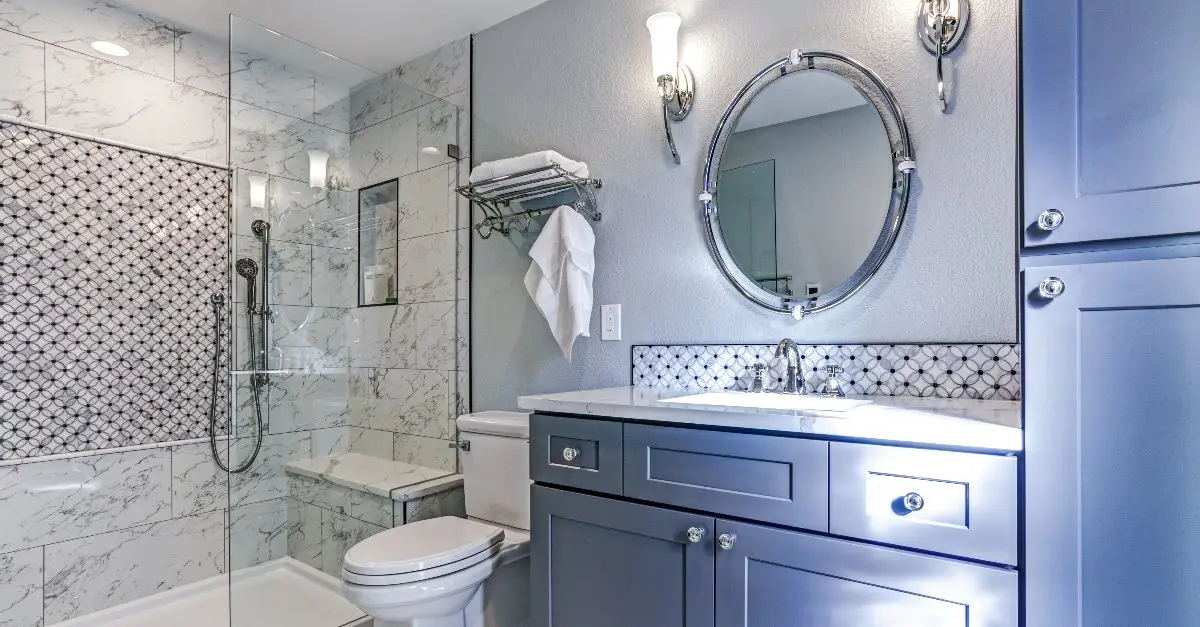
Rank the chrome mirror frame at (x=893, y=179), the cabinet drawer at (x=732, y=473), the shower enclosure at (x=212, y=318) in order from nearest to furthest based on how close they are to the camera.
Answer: the cabinet drawer at (x=732, y=473) < the chrome mirror frame at (x=893, y=179) < the shower enclosure at (x=212, y=318)

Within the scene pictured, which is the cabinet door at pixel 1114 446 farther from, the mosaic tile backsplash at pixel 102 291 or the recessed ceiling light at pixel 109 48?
the recessed ceiling light at pixel 109 48

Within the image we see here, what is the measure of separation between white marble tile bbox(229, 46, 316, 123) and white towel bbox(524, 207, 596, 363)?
1035 millimetres

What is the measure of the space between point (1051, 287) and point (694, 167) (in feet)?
3.83

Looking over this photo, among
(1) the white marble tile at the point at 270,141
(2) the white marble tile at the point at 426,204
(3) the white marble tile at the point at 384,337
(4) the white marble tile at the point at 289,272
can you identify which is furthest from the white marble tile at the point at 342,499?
(1) the white marble tile at the point at 270,141

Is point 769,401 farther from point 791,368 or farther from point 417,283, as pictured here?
point 417,283

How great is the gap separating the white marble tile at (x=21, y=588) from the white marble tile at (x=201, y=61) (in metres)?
1.97

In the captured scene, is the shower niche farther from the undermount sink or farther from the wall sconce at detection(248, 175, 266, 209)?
the undermount sink

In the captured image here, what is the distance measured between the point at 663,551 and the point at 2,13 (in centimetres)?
297

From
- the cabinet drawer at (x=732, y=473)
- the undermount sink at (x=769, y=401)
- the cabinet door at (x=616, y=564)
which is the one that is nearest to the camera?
the cabinet drawer at (x=732, y=473)

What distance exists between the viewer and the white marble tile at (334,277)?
7.40ft

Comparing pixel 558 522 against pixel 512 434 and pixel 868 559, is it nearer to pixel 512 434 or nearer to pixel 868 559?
pixel 512 434

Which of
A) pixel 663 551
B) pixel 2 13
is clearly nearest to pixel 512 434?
pixel 663 551

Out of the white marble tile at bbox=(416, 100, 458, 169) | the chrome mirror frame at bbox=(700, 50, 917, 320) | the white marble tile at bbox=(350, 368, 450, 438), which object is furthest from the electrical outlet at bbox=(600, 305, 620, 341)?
the white marble tile at bbox=(416, 100, 458, 169)

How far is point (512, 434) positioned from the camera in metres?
2.12
